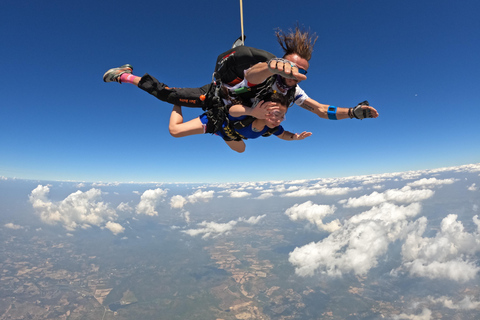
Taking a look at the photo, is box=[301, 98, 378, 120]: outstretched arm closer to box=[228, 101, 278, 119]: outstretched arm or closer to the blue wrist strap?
the blue wrist strap

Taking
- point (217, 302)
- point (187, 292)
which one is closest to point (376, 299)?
point (217, 302)

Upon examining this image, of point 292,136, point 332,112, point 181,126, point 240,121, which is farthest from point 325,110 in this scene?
point 181,126

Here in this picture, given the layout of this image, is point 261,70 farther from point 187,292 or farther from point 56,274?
point 56,274

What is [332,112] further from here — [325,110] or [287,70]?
[287,70]

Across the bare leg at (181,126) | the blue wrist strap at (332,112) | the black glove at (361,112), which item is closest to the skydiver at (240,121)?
the bare leg at (181,126)

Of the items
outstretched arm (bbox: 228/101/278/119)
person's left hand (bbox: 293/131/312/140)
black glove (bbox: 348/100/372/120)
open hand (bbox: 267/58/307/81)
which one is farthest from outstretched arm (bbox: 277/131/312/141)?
open hand (bbox: 267/58/307/81)

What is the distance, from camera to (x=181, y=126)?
2984mm

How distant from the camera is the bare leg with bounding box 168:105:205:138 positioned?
2.96 metres

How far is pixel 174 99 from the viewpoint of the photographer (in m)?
2.92

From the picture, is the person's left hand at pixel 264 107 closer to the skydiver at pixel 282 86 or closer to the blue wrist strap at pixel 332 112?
the skydiver at pixel 282 86

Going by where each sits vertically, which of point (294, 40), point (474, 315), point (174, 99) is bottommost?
point (474, 315)

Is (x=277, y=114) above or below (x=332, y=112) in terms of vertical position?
below

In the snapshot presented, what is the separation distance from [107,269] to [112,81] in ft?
787

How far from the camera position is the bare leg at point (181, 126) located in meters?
2.96
